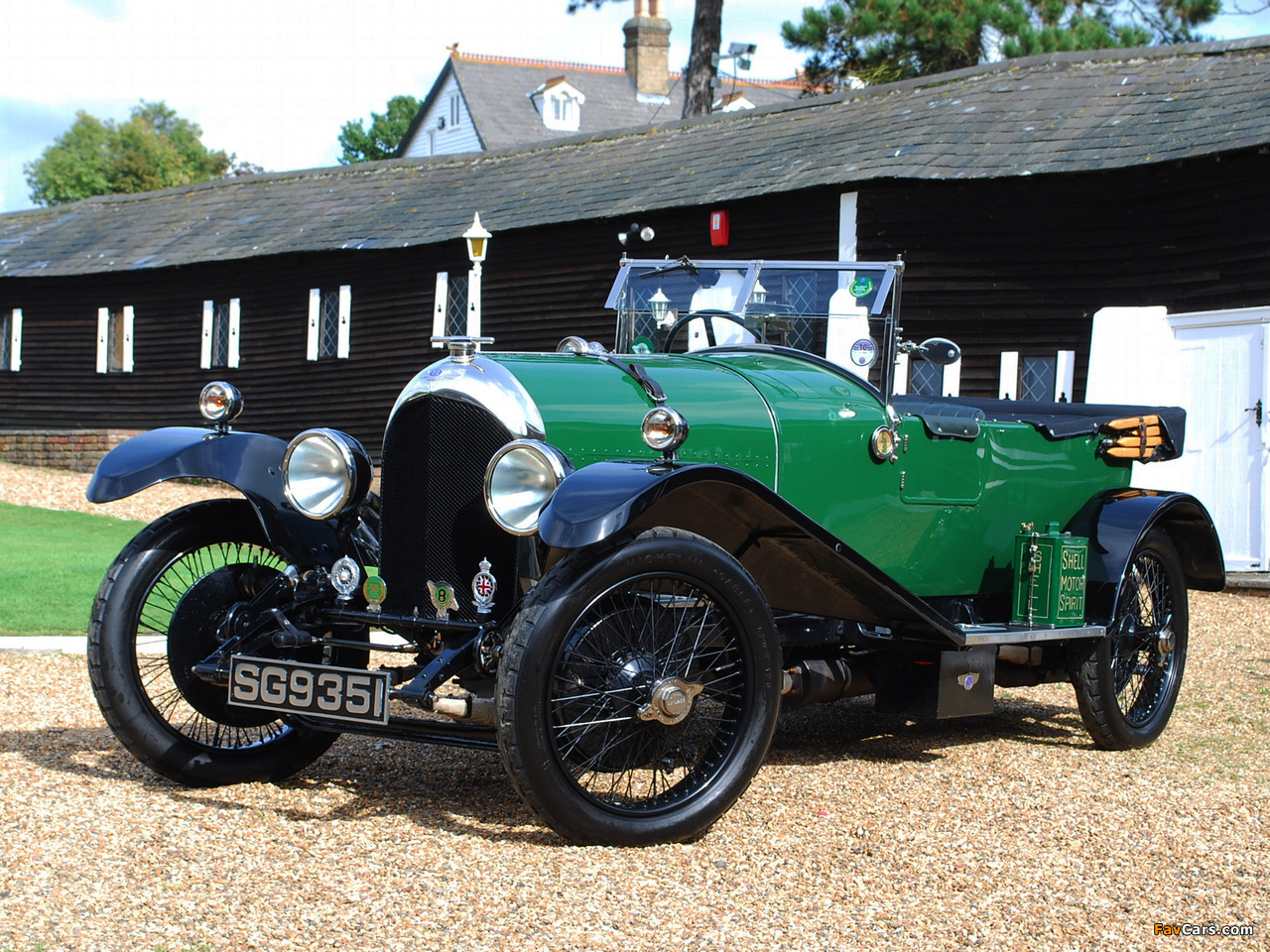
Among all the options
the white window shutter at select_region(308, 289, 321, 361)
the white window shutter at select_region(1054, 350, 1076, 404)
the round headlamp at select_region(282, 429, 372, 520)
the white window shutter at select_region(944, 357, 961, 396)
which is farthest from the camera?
the white window shutter at select_region(308, 289, 321, 361)

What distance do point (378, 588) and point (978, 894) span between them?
2.12 m

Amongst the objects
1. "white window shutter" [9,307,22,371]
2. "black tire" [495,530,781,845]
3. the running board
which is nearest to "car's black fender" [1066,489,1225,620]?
the running board

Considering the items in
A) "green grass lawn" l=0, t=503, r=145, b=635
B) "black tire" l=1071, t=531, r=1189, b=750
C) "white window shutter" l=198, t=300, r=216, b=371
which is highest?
Answer: "white window shutter" l=198, t=300, r=216, b=371

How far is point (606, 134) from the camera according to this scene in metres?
19.5

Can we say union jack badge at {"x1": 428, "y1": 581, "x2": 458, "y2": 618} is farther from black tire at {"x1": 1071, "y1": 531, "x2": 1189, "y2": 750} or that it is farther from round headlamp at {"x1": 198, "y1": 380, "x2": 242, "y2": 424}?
black tire at {"x1": 1071, "y1": 531, "x2": 1189, "y2": 750}

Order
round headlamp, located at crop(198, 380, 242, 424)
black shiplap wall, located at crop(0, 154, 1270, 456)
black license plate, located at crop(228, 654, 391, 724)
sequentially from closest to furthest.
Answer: black license plate, located at crop(228, 654, 391, 724)
round headlamp, located at crop(198, 380, 242, 424)
black shiplap wall, located at crop(0, 154, 1270, 456)

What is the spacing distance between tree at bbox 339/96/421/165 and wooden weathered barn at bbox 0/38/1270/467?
3822 centimetres

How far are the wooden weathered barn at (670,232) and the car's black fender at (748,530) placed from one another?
8.61 m

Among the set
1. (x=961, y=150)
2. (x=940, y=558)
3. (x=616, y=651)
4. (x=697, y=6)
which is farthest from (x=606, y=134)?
(x=616, y=651)

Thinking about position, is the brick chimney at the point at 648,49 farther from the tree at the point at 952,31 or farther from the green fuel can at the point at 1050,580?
the green fuel can at the point at 1050,580

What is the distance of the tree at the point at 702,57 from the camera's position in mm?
Result: 21484

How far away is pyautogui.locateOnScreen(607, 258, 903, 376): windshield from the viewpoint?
212 inches

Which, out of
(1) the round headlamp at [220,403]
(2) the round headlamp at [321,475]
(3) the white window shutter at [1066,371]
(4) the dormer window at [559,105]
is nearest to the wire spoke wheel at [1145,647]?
(2) the round headlamp at [321,475]

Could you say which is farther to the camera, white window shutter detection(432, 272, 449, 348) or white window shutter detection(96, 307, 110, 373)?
white window shutter detection(96, 307, 110, 373)
